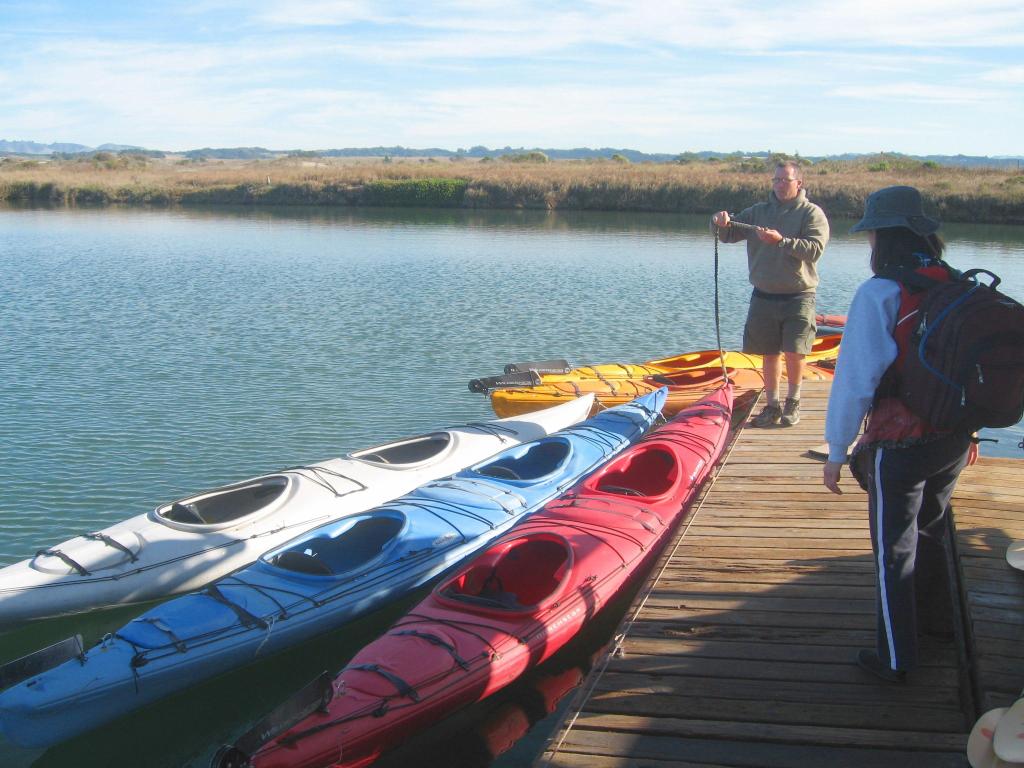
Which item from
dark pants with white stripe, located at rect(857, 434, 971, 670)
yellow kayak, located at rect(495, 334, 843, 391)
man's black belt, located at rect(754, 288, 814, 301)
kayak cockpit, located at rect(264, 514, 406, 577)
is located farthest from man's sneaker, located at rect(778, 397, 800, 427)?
dark pants with white stripe, located at rect(857, 434, 971, 670)

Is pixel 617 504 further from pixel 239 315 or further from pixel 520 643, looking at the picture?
pixel 239 315

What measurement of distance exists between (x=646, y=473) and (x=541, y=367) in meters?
3.90

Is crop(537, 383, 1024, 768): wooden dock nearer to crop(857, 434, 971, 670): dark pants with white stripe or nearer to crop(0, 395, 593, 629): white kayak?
crop(857, 434, 971, 670): dark pants with white stripe

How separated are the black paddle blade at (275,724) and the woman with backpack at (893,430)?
236 centimetres

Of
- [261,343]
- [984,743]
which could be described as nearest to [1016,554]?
[984,743]

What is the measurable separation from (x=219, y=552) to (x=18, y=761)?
71.4 inches

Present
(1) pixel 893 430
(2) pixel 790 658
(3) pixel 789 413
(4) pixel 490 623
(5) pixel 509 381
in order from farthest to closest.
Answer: (5) pixel 509 381, (3) pixel 789 413, (4) pixel 490 623, (2) pixel 790 658, (1) pixel 893 430

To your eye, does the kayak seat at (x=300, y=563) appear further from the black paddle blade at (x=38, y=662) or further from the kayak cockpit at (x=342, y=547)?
the black paddle blade at (x=38, y=662)

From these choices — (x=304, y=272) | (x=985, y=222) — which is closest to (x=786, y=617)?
(x=304, y=272)

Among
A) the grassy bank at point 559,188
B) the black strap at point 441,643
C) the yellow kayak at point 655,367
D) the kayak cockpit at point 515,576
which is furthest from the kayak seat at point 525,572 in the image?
the grassy bank at point 559,188

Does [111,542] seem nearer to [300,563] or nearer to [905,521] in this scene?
[300,563]

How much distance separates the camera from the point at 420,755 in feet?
16.4

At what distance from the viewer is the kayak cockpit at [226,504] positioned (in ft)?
22.0

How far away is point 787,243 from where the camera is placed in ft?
23.4
